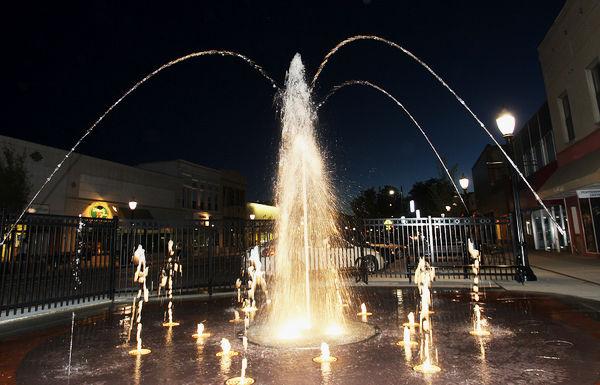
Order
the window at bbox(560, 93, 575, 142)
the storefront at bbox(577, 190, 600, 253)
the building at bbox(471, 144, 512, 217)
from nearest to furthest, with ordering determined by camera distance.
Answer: the storefront at bbox(577, 190, 600, 253), the window at bbox(560, 93, 575, 142), the building at bbox(471, 144, 512, 217)

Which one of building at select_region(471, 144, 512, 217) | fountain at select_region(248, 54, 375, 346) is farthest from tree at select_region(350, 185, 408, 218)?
fountain at select_region(248, 54, 375, 346)

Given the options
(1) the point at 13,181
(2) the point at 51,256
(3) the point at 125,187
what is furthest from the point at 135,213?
(2) the point at 51,256

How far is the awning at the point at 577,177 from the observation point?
1496cm

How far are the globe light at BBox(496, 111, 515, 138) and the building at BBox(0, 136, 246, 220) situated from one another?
3056 cm

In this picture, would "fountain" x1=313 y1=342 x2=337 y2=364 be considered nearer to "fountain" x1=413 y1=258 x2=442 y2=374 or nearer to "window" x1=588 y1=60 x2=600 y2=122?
"fountain" x1=413 y1=258 x2=442 y2=374

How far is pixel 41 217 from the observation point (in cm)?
1023

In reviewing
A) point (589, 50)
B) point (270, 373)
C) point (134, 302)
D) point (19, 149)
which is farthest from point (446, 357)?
point (19, 149)

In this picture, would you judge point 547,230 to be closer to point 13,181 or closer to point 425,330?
point 425,330

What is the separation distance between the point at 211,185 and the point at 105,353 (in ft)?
182

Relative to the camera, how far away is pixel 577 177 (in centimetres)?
1622

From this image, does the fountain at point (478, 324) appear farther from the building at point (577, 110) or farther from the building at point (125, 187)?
the building at point (125, 187)

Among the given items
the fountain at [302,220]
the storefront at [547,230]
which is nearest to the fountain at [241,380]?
the fountain at [302,220]

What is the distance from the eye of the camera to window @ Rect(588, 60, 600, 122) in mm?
17500

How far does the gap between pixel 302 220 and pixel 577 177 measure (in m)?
13.3
